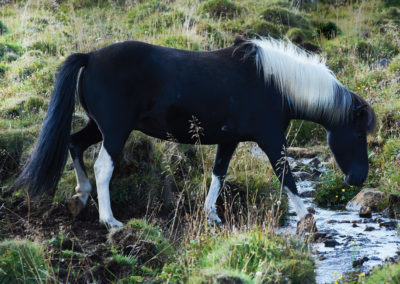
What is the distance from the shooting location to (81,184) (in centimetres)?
577

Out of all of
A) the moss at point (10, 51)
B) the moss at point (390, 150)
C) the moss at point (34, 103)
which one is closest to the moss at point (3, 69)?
the moss at point (10, 51)

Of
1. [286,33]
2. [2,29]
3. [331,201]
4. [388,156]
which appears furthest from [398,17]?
[2,29]

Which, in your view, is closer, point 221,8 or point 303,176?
point 303,176

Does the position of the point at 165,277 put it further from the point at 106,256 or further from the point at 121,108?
the point at 121,108

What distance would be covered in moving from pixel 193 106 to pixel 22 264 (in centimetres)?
242

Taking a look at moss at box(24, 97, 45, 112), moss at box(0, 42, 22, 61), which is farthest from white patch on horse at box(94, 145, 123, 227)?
moss at box(0, 42, 22, 61)

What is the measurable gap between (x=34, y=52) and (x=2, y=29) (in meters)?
2.09

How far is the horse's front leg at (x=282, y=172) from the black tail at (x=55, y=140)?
2.06 meters

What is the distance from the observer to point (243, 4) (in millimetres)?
15125

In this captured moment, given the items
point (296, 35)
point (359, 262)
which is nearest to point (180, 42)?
point (296, 35)

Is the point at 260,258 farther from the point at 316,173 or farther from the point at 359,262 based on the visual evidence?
the point at 316,173

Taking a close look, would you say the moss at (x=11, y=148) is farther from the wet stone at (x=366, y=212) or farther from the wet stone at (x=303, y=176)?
the wet stone at (x=366, y=212)

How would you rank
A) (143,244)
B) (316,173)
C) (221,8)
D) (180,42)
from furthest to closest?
(221,8)
(180,42)
(316,173)
(143,244)

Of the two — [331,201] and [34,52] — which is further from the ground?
[34,52]
